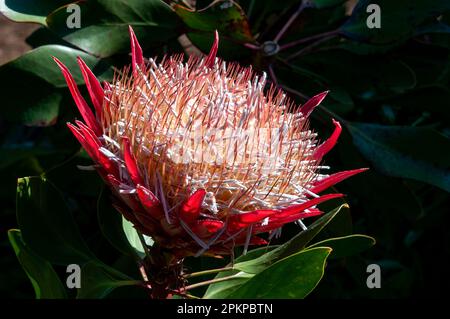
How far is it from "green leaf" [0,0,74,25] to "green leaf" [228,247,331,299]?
0.74m

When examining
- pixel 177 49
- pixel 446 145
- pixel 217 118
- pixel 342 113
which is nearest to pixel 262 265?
pixel 217 118

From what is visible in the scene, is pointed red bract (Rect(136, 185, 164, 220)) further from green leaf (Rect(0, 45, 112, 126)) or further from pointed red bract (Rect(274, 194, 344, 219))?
green leaf (Rect(0, 45, 112, 126))

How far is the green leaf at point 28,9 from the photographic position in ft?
4.74

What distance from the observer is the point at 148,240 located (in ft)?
4.60

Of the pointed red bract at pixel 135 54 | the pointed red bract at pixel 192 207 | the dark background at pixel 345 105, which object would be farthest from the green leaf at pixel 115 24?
the pointed red bract at pixel 192 207

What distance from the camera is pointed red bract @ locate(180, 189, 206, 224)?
99cm

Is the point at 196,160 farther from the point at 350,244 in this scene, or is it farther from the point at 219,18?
the point at 219,18

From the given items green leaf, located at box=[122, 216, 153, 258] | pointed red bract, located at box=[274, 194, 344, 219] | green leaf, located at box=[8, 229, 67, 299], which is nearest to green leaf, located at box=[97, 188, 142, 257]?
green leaf, located at box=[122, 216, 153, 258]

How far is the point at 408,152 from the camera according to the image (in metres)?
1.61

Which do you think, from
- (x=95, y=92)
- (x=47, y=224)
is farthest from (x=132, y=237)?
(x=95, y=92)

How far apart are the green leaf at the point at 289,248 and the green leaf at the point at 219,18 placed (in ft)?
1.85

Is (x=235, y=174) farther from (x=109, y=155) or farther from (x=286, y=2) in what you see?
(x=286, y=2)

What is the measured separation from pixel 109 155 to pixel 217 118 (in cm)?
18

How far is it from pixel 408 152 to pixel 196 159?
721mm
